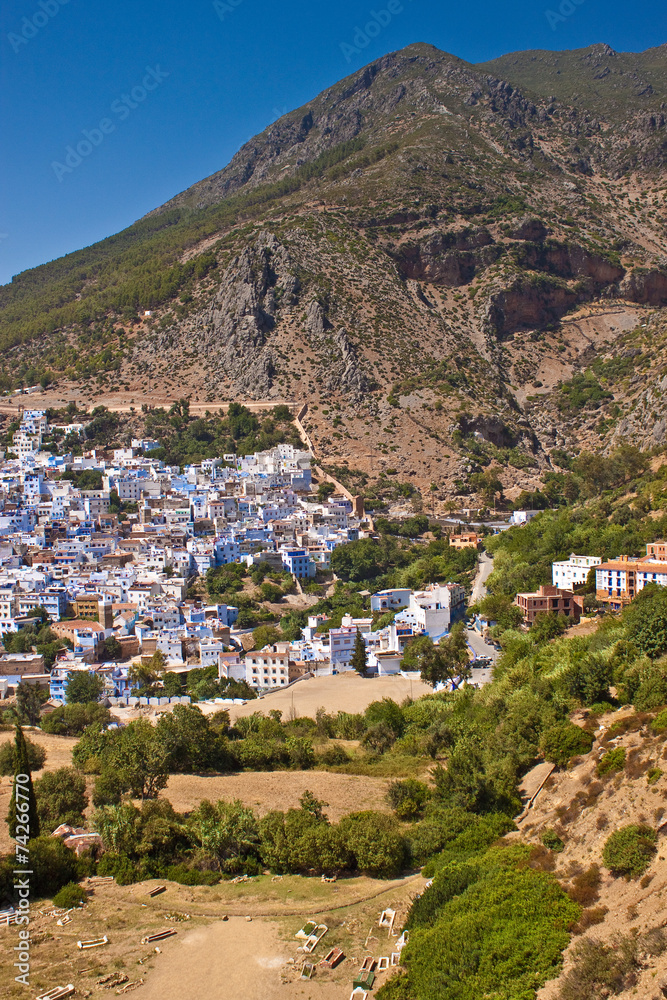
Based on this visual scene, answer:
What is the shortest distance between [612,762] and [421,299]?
65865 millimetres

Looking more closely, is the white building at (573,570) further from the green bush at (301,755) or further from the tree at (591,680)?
the green bush at (301,755)

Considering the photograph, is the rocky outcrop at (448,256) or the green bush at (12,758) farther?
the rocky outcrop at (448,256)

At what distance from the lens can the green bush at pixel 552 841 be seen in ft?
51.2

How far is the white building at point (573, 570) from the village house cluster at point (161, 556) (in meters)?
4.36

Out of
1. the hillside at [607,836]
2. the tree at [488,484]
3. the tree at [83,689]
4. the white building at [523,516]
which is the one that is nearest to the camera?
the hillside at [607,836]

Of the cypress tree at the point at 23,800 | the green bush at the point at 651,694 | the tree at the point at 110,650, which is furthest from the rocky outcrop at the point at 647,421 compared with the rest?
the cypress tree at the point at 23,800

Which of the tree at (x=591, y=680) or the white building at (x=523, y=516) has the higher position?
the white building at (x=523, y=516)

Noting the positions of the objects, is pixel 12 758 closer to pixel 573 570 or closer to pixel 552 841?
pixel 552 841

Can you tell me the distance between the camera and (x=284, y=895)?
1703 centimetres

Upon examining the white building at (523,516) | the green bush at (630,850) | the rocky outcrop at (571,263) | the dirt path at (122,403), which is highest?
the rocky outcrop at (571,263)

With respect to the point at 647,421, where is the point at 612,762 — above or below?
below

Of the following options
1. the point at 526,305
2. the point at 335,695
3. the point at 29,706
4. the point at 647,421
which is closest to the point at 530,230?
the point at 526,305

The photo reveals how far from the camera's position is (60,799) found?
20328mm

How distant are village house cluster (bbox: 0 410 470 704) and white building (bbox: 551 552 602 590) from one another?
4360mm
